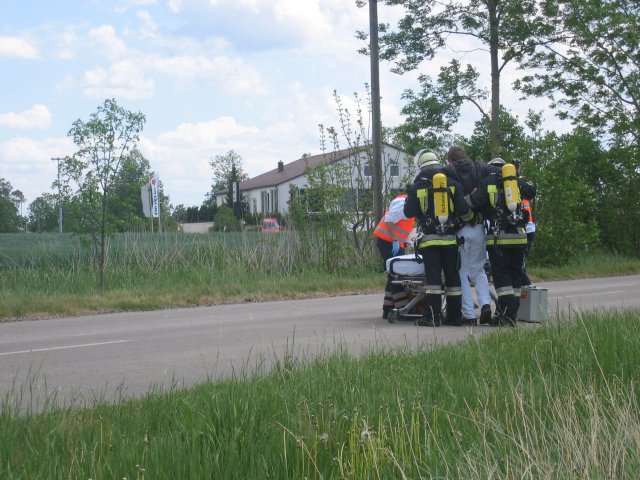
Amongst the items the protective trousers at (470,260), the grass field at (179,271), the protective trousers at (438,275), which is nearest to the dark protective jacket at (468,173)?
the protective trousers at (470,260)

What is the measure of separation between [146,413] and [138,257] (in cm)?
1520

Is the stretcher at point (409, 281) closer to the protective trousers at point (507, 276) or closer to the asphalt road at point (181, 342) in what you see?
the asphalt road at point (181, 342)

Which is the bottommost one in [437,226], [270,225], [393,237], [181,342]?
[181,342]

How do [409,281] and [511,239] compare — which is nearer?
[511,239]

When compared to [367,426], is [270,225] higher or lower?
higher

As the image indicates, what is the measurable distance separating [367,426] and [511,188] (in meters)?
6.47

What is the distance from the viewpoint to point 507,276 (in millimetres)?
10883

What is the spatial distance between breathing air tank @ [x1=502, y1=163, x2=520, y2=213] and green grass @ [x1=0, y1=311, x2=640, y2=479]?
12.2ft

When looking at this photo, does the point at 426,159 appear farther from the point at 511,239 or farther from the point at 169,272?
the point at 169,272

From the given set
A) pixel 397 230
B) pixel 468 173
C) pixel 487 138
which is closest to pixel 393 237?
pixel 397 230

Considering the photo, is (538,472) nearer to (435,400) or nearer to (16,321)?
(435,400)

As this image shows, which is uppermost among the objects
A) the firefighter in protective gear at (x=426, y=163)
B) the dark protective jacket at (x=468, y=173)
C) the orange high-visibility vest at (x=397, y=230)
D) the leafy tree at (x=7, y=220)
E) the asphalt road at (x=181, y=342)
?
the leafy tree at (x=7, y=220)

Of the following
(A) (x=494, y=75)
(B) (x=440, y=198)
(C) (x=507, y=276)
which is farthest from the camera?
(A) (x=494, y=75)

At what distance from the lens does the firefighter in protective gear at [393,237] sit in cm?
1169
